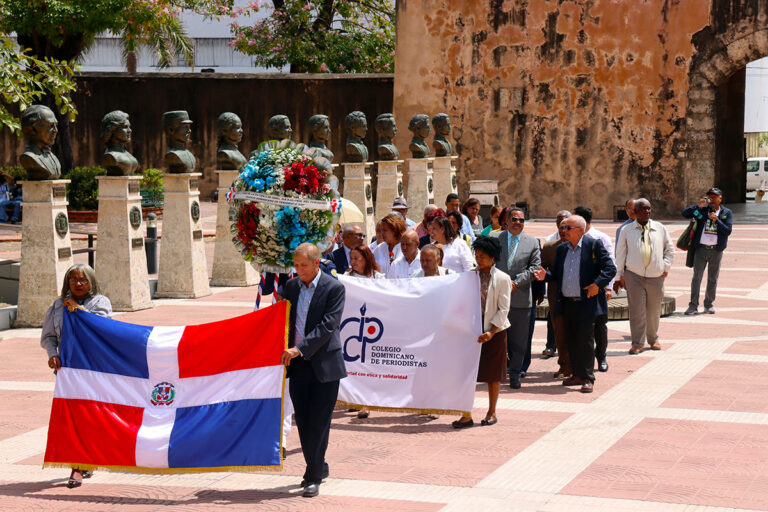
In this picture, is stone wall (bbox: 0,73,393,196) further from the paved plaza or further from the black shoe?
the black shoe

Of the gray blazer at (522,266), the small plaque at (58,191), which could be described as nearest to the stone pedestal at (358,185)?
the small plaque at (58,191)

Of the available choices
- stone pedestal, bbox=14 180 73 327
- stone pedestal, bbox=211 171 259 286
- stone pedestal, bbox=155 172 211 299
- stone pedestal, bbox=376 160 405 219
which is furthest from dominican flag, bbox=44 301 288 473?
stone pedestal, bbox=376 160 405 219

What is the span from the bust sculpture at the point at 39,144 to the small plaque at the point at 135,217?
1351 mm

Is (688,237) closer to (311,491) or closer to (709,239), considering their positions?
(709,239)

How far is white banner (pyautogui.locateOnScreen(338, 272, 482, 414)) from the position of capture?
9.72m

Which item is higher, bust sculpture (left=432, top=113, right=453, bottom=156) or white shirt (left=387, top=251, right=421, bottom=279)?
bust sculpture (left=432, top=113, right=453, bottom=156)

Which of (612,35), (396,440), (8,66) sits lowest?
(396,440)

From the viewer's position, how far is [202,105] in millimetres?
34812

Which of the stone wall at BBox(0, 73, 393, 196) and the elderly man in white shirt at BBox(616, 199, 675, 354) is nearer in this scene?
the elderly man in white shirt at BBox(616, 199, 675, 354)

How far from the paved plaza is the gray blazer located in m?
0.84

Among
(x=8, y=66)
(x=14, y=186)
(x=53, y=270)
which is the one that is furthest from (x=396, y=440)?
(x=14, y=186)

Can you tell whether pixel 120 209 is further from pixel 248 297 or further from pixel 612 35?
pixel 612 35

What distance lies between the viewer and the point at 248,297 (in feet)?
56.7

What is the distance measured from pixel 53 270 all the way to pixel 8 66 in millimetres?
2532
